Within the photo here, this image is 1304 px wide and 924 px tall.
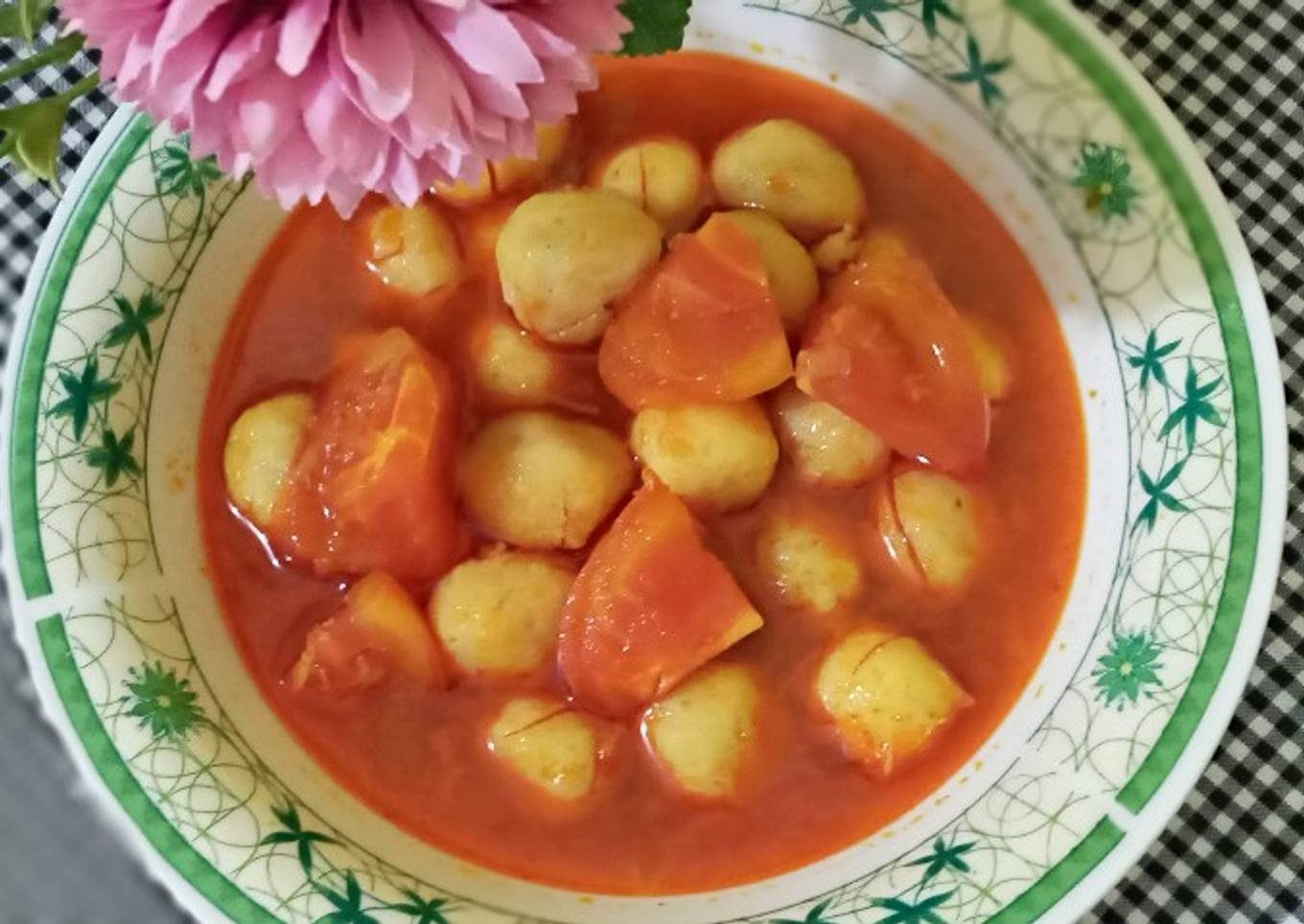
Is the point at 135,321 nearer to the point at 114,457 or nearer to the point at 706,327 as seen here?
the point at 114,457

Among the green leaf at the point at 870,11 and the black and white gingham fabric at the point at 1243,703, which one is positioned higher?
the green leaf at the point at 870,11

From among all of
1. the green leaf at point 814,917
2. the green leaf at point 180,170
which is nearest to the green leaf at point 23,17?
the green leaf at point 180,170

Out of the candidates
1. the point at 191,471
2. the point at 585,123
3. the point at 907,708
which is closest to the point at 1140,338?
the point at 907,708

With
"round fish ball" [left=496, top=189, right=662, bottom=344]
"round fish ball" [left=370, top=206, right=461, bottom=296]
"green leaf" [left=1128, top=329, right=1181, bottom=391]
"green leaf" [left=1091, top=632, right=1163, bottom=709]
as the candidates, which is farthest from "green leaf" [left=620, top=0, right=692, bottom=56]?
"green leaf" [left=1091, top=632, right=1163, bottom=709]

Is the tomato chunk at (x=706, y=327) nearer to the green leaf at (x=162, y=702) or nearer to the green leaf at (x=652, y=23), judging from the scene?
the green leaf at (x=652, y=23)

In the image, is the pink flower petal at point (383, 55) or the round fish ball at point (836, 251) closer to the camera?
the pink flower petal at point (383, 55)

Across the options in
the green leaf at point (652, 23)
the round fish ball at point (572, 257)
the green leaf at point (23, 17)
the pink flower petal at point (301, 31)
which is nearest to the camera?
the pink flower petal at point (301, 31)

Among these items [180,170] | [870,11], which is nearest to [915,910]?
[870,11]
